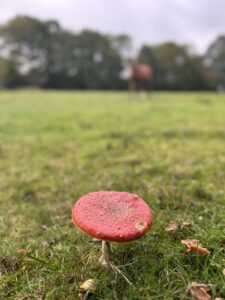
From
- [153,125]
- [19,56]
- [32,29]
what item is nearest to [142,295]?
[153,125]

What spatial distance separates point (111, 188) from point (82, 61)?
117 feet

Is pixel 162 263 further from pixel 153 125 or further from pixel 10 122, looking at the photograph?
pixel 10 122

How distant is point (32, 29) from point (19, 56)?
459 centimetres

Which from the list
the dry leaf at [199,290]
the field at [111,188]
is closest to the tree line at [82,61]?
the field at [111,188]

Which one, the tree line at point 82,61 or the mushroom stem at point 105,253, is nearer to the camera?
the mushroom stem at point 105,253

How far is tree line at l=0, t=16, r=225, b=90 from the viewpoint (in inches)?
1374

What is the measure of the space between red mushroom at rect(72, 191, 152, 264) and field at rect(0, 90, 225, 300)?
0.79 ft

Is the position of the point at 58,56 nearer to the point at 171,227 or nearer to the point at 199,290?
the point at 171,227

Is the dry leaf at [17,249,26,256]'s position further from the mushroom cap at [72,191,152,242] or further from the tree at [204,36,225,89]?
the tree at [204,36,225,89]

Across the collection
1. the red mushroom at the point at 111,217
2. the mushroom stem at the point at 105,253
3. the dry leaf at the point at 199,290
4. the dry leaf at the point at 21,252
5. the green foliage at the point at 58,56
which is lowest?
the dry leaf at the point at 21,252

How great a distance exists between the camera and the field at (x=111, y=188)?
1804 mm

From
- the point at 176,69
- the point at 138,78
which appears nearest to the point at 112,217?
the point at 138,78

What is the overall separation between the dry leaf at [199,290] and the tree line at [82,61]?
3390cm

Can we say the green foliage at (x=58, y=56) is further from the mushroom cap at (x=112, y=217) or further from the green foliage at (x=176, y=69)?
the mushroom cap at (x=112, y=217)
